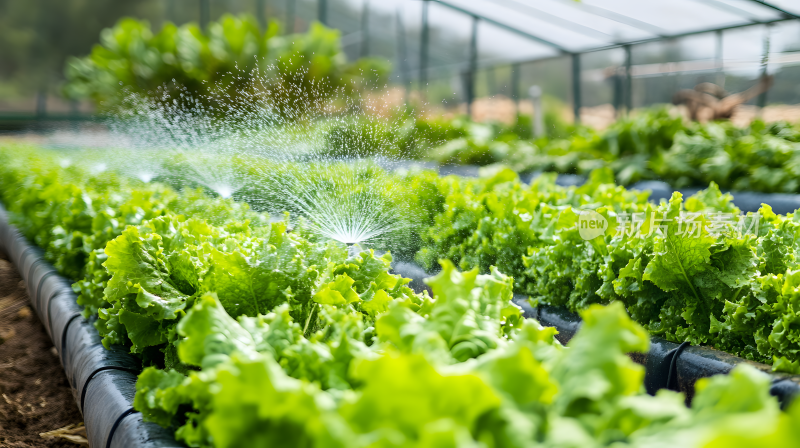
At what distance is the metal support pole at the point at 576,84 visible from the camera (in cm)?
1150

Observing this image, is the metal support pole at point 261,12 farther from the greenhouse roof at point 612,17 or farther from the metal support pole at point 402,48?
the greenhouse roof at point 612,17

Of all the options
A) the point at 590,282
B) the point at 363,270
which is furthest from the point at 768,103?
the point at 363,270

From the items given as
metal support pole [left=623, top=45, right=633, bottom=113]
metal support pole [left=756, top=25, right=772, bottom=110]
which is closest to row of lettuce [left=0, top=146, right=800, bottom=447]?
metal support pole [left=756, top=25, right=772, bottom=110]

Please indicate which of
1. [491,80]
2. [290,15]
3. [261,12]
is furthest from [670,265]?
[261,12]

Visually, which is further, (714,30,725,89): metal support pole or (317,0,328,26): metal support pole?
(317,0,328,26): metal support pole

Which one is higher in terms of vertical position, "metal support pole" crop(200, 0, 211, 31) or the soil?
"metal support pole" crop(200, 0, 211, 31)

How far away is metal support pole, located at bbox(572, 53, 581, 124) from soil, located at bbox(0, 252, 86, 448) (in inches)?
385

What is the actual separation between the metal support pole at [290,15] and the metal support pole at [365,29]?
7.40 feet

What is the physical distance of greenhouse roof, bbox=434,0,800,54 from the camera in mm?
7641

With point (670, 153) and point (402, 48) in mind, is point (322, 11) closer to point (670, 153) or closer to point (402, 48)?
point (402, 48)

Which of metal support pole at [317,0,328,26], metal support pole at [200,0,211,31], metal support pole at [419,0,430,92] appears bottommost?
metal support pole at [419,0,430,92]

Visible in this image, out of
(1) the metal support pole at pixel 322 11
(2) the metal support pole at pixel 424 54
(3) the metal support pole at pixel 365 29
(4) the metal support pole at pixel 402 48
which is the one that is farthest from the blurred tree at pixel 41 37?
(2) the metal support pole at pixel 424 54

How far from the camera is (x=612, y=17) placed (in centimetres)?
939

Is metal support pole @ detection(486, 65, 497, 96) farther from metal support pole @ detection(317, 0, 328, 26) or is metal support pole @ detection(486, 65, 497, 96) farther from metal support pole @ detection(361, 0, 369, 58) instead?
metal support pole @ detection(317, 0, 328, 26)
